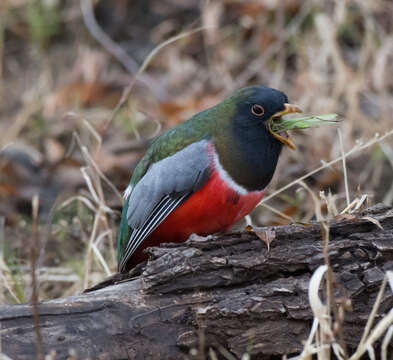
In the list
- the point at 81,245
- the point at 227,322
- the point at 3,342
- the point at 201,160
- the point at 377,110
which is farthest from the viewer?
the point at 377,110

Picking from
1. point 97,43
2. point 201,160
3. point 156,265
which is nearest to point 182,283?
point 156,265

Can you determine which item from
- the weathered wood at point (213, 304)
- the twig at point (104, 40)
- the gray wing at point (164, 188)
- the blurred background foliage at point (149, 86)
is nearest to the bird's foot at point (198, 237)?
the weathered wood at point (213, 304)

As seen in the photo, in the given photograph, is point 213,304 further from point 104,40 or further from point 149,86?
point 104,40

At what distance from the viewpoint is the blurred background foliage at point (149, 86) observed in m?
5.01

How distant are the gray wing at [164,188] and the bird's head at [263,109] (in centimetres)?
22

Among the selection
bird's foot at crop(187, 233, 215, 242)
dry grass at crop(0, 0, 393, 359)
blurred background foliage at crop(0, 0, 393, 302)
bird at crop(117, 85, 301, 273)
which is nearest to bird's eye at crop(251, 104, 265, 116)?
bird at crop(117, 85, 301, 273)

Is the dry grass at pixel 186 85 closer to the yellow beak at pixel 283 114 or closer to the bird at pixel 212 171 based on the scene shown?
the bird at pixel 212 171

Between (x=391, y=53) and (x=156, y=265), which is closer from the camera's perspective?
(x=156, y=265)

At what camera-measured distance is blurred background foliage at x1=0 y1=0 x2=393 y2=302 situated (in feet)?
16.4

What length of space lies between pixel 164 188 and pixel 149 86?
3635mm

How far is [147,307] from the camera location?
2.60m

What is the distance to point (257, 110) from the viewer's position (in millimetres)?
3168

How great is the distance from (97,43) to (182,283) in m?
5.06

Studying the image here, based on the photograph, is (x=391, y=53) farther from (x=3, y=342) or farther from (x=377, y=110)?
(x=3, y=342)
